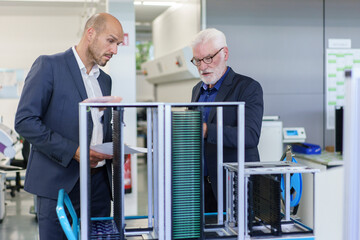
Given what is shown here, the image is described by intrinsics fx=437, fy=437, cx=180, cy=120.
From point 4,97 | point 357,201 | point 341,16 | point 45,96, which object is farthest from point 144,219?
point 4,97

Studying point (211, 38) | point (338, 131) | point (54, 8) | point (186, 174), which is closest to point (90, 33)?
point (211, 38)

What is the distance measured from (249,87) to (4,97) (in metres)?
6.36

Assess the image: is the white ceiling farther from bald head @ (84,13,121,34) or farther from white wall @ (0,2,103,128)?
bald head @ (84,13,121,34)

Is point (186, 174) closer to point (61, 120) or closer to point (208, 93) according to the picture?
point (61, 120)

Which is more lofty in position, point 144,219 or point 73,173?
point 73,173

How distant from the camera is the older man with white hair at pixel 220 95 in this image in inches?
78.2

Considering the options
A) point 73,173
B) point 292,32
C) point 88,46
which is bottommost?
point 73,173

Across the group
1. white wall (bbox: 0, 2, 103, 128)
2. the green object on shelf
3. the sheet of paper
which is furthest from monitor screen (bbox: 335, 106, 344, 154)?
white wall (bbox: 0, 2, 103, 128)

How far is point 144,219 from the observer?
1.63 m

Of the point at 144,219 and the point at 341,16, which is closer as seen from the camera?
the point at 144,219

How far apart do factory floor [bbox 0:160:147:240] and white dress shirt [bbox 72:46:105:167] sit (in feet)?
8.45

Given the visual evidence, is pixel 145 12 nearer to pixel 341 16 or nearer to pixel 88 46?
pixel 341 16

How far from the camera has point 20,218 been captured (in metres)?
5.00

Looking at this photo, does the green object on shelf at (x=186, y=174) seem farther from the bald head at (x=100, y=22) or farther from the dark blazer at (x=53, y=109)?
the bald head at (x=100, y=22)
